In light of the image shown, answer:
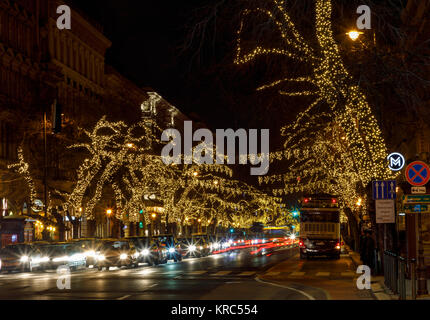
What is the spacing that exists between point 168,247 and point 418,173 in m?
31.9

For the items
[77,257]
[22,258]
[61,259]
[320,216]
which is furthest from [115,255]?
[320,216]

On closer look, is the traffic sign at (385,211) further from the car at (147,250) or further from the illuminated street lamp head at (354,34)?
the car at (147,250)

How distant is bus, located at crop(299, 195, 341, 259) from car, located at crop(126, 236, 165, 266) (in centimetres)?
1035

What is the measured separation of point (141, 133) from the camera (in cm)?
5694

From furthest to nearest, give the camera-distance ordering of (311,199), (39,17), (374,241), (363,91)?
(39,17), (311,199), (374,241), (363,91)

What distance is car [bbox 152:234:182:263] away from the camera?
156 ft

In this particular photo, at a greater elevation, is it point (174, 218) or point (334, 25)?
point (334, 25)

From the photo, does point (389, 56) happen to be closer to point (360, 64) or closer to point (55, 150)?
point (360, 64)

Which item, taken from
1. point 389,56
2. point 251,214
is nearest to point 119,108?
point 389,56

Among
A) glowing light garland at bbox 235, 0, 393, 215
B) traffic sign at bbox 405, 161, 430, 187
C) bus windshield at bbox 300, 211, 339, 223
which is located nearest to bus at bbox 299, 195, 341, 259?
bus windshield at bbox 300, 211, 339, 223

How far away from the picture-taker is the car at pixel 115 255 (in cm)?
4006

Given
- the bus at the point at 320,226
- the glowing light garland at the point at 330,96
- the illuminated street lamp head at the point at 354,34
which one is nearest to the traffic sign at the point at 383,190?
the glowing light garland at the point at 330,96

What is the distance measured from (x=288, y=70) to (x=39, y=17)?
52337mm

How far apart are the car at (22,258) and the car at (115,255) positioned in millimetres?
3311
